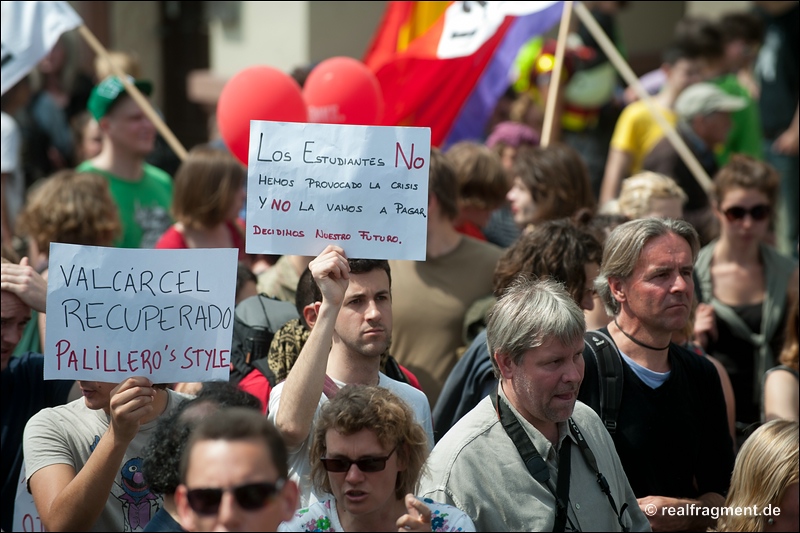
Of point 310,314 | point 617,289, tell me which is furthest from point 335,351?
point 617,289

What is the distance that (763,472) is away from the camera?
3.62 meters

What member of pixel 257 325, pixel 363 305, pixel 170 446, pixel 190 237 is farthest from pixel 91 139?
pixel 170 446

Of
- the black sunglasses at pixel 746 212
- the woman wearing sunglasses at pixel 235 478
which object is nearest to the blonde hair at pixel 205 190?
the black sunglasses at pixel 746 212

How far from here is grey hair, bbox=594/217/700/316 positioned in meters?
4.08

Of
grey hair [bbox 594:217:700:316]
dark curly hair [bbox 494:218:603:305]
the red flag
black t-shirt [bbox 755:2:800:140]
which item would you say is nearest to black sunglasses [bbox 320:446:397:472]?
grey hair [bbox 594:217:700:316]

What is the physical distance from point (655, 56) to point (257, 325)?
8368 millimetres

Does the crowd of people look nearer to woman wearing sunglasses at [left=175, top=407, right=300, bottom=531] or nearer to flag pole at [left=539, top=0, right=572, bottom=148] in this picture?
woman wearing sunglasses at [left=175, top=407, right=300, bottom=531]

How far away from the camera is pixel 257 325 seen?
4.52 metres

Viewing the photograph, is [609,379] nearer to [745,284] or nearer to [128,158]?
[745,284]

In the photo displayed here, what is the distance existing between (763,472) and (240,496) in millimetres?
1901

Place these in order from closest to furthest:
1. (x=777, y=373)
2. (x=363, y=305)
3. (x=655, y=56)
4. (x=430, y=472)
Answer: (x=430, y=472) < (x=363, y=305) < (x=777, y=373) < (x=655, y=56)

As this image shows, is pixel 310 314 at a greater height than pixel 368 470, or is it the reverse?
pixel 310 314

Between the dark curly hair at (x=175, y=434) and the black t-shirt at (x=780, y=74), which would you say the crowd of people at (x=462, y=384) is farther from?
the black t-shirt at (x=780, y=74)

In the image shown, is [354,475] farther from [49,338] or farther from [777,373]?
[777,373]
